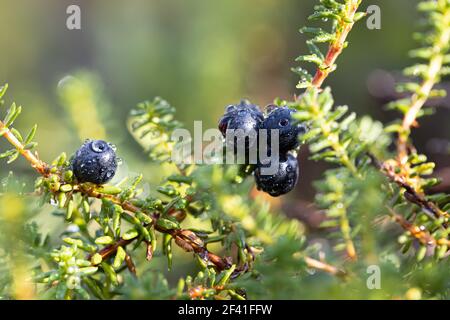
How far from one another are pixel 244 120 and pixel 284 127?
0.10 meters

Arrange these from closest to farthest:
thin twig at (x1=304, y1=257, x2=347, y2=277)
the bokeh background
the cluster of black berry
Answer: thin twig at (x1=304, y1=257, x2=347, y2=277)
the cluster of black berry
the bokeh background

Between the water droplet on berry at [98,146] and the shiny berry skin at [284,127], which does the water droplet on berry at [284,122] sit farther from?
the water droplet on berry at [98,146]

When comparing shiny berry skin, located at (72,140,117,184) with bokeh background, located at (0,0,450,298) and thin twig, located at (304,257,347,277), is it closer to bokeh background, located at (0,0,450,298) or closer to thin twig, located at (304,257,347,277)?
thin twig, located at (304,257,347,277)

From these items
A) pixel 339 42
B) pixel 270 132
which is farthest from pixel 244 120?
pixel 339 42

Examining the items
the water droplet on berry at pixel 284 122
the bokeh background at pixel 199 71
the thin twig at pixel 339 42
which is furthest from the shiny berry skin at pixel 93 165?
the bokeh background at pixel 199 71

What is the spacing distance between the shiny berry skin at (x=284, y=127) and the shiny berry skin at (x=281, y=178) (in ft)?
0.12

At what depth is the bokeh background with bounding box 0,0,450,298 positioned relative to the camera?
226 centimetres

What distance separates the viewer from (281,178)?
4.13ft

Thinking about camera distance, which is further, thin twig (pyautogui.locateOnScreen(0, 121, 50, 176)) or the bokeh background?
the bokeh background

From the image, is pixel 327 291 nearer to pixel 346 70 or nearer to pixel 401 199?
pixel 401 199

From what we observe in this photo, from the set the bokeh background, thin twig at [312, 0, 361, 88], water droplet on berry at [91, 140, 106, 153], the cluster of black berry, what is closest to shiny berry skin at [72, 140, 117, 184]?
water droplet on berry at [91, 140, 106, 153]

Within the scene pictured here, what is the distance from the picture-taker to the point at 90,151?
1.21 m

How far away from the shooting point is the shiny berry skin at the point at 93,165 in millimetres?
1167
